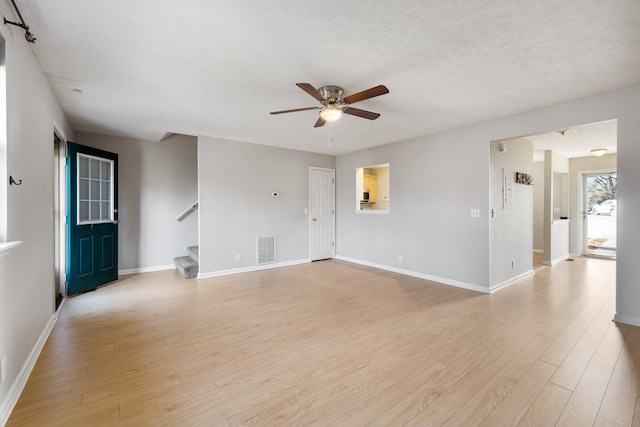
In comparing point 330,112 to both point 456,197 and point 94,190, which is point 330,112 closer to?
point 456,197

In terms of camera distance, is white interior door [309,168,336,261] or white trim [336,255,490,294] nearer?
white trim [336,255,490,294]

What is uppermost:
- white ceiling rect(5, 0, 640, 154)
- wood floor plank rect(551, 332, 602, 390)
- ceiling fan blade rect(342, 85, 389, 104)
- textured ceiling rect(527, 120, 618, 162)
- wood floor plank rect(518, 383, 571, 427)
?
textured ceiling rect(527, 120, 618, 162)

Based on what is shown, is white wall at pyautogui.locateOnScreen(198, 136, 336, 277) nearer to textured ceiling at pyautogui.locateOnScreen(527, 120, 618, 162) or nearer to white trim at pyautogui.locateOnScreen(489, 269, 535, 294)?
white trim at pyautogui.locateOnScreen(489, 269, 535, 294)

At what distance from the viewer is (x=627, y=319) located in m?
2.91

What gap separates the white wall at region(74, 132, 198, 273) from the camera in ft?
16.8

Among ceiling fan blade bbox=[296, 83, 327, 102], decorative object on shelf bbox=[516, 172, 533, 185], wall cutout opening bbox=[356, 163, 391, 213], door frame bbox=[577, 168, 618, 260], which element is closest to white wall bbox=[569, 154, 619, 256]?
door frame bbox=[577, 168, 618, 260]

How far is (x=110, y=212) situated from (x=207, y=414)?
13.9ft

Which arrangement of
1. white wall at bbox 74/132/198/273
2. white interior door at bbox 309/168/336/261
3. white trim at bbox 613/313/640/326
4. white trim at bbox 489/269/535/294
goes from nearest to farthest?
1. white trim at bbox 613/313/640/326
2. white trim at bbox 489/269/535/294
3. white wall at bbox 74/132/198/273
4. white interior door at bbox 309/168/336/261

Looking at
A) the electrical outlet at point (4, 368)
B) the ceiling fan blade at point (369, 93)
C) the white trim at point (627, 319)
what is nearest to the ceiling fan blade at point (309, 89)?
the ceiling fan blade at point (369, 93)

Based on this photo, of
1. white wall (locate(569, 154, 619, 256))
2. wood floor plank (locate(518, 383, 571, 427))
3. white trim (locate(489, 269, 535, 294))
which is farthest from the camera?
white wall (locate(569, 154, 619, 256))

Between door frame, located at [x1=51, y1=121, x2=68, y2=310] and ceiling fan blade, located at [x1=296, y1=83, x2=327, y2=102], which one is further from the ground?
ceiling fan blade, located at [x1=296, y1=83, x2=327, y2=102]

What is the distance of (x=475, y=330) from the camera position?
2.81 meters

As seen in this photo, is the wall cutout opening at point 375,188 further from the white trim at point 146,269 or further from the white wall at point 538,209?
the white trim at point 146,269

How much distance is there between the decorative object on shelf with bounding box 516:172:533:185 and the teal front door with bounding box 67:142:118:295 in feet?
21.9
